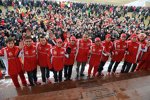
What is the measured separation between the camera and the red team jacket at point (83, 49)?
729 centimetres

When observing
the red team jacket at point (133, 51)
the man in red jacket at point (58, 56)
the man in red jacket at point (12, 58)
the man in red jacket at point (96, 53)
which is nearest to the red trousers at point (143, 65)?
the red team jacket at point (133, 51)

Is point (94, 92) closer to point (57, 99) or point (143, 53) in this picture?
point (57, 99)

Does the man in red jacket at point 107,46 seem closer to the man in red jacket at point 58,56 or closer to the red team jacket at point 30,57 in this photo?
the man in red jacket at point 58,56

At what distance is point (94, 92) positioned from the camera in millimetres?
6078

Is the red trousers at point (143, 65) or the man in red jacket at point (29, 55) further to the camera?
the red trousers at point (143, 65)

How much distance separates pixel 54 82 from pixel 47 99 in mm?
1482

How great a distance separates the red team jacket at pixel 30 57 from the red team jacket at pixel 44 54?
0.17 metres

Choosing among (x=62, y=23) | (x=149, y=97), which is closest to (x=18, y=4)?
(x=62, y=23)

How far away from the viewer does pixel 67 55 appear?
22.4 feet

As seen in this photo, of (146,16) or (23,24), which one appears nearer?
(23,24)

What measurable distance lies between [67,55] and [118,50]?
7.00 ft

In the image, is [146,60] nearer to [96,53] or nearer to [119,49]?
[119,49]

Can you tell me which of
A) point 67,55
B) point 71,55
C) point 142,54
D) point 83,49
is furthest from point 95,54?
point 142,54

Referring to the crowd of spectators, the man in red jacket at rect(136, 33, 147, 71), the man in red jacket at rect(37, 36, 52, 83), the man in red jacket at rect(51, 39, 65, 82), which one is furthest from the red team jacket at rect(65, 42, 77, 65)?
the man in red jacket at rect(136, 33, 147, 71)
